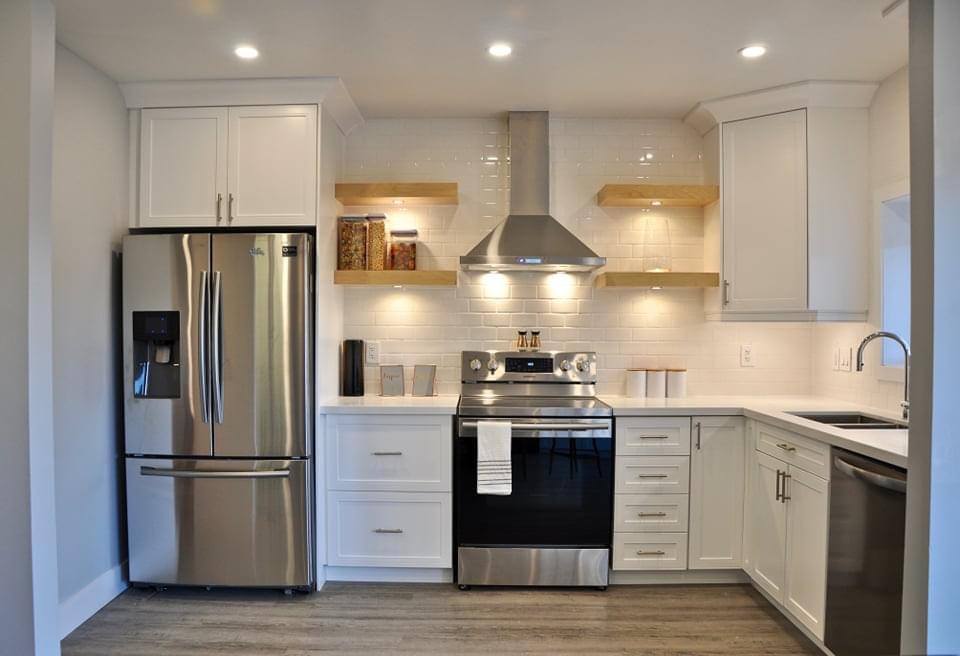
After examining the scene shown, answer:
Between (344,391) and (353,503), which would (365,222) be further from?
(353,503)

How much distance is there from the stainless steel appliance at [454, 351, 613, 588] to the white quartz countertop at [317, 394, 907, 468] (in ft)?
0.60

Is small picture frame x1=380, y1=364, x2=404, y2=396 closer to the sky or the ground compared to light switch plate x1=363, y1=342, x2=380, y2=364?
closer to the ground

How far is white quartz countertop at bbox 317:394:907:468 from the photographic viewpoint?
2.55 meters

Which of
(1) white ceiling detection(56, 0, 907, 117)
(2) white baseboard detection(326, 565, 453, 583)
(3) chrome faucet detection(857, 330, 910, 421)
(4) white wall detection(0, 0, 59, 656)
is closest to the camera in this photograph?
(4) white wall detection(0, 0, 59, 656)

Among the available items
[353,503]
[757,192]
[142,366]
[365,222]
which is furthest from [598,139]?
[142,366]

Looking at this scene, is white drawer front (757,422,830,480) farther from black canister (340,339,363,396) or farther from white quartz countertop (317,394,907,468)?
black canister (340,339,363,396)

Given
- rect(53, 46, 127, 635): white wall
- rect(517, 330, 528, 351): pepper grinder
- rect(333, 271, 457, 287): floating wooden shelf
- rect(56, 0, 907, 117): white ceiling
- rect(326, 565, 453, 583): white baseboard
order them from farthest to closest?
rect(517, 330, 528, 351): pepper grinder < rect(333, 271, 457, 287): floating wooden shelf < rect(326, 565, 453, 583): white baseboard < rect(53, 46, 127, 635): white wall < rect(56, 0, 907, 117): white ceiling

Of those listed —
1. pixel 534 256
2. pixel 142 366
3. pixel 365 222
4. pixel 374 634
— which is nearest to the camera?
pixel 374 634

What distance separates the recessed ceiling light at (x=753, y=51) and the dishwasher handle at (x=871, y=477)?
1.75m

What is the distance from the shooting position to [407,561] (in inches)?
118

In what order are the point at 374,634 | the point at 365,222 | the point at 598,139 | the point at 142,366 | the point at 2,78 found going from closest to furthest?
the point at 2,78, the point at 374,634, the point at 142,366, the point at 365,222, the point at 598,139

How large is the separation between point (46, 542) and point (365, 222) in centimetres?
203

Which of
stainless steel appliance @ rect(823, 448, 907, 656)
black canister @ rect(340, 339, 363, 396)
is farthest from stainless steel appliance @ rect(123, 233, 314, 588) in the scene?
stainless steel appliance @ rect(823, 448, 907, 656)

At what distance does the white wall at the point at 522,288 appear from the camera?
3.48 metres
